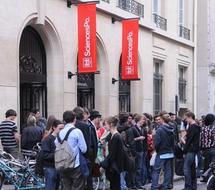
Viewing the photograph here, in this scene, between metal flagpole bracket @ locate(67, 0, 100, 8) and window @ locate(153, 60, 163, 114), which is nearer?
metal flagpole bracket @ locate(67, 0, 100, 8)

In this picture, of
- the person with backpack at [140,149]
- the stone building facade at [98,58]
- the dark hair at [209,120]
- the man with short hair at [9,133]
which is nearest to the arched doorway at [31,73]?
the stone building facade at [98,58]

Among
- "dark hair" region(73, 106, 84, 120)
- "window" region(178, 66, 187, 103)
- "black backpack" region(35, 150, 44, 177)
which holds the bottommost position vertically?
"black backpack" region(35, 150, 44, 177)

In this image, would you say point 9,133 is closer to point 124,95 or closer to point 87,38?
point 87,38

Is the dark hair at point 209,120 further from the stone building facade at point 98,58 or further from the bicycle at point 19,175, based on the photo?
the stone building facade at point 98,58

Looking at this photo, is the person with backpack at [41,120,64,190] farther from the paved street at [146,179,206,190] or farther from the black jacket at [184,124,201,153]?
the paved street at [146,179,206,190]

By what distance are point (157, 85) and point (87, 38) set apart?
8.47 meters

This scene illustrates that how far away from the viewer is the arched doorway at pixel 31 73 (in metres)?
16.1

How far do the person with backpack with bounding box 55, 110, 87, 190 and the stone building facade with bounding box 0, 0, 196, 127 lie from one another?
5421 millimetres

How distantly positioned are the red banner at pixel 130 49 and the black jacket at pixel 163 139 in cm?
820

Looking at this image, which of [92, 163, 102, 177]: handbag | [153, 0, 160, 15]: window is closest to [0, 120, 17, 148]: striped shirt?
[92, 163, 102, 177]: handbag

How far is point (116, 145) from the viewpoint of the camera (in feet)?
31.9

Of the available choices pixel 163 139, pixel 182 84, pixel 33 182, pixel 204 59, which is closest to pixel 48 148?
pixel 33 182

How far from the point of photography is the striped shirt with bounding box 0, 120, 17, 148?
12117mm

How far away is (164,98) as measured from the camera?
82.5 feet
